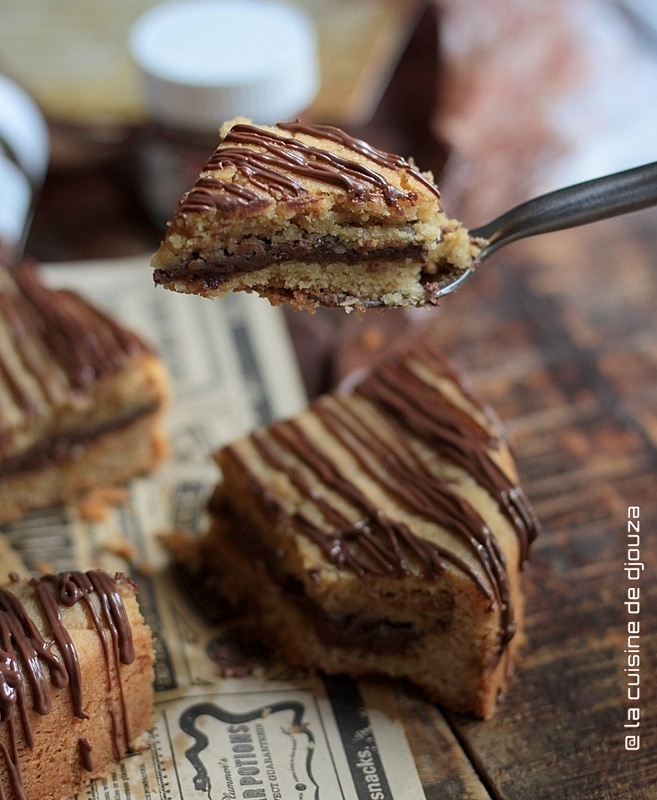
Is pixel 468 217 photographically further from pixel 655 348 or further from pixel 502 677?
pixel 502 677

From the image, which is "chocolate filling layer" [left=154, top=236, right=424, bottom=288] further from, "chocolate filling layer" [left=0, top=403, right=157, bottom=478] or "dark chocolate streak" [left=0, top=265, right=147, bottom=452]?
"chocolate filling layer" [left=0, top=403, right=157, bottom=478]

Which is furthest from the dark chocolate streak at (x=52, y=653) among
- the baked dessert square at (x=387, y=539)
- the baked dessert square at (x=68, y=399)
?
the baked dessert square at (x=68, y=399)

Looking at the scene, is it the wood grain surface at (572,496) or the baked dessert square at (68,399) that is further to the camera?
the baked dessert square at (68,399)

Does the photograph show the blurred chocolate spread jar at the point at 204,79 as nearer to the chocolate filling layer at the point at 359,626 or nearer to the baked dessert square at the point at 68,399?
the baked dessert square at the point at 68,399

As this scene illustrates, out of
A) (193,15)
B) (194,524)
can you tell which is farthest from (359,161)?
(193,15)

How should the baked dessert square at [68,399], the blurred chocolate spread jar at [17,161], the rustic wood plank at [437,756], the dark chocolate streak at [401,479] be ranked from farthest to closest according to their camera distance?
the blurred chocolate spread jar at [17,161]
the baked dessert square at [68,399]
the dark chocolate streak at [401,479]
the rustic wood plank at [437,756]

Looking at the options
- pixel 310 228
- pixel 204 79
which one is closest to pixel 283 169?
pixel 310 228
